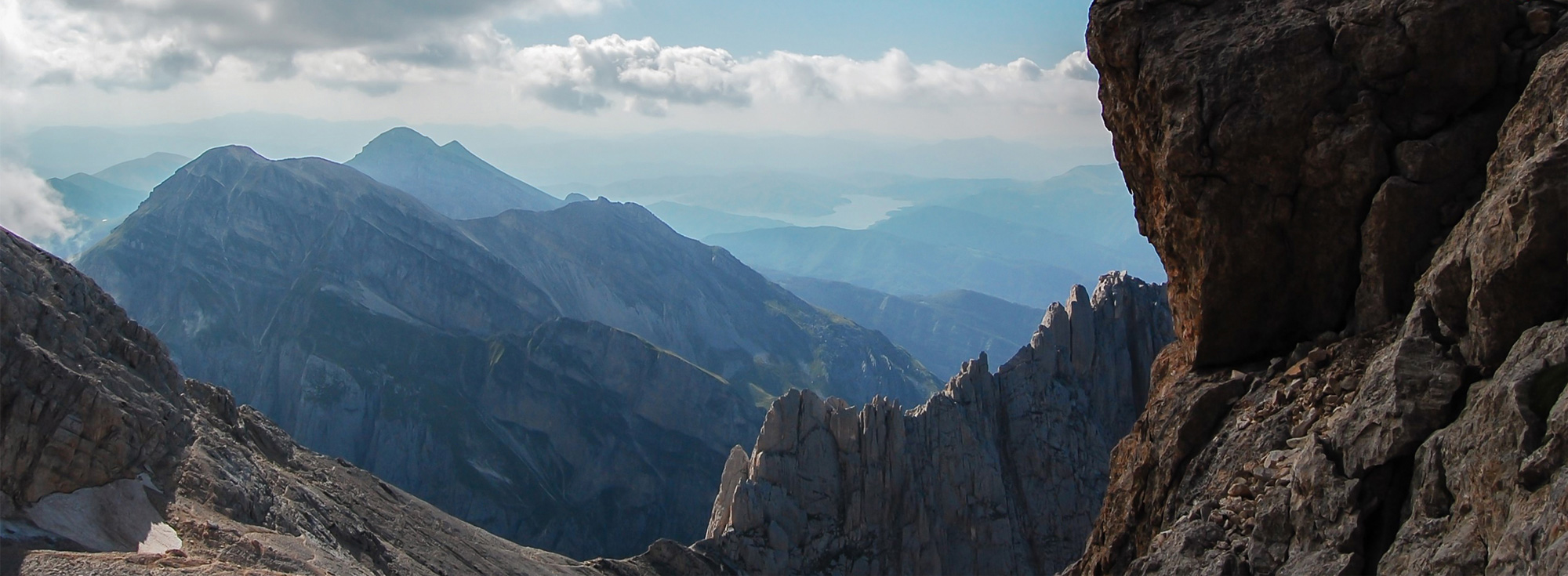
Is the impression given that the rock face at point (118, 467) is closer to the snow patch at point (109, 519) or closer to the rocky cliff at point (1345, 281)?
the snow patch at point (109, 519)

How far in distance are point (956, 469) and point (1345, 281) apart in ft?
274

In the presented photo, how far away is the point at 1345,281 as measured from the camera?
20.9 meters

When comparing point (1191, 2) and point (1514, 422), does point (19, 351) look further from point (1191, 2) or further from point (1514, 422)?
point (1514, 422)

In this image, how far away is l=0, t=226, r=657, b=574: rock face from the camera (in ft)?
114

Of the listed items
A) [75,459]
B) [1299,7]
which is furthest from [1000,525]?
[1299,7]

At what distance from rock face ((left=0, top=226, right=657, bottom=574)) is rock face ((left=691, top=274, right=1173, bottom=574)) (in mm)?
43438

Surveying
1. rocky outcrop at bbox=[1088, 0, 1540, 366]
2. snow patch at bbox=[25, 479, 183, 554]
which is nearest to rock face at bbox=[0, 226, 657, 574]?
snow patch at bbox=[25, 479, 183, 554]

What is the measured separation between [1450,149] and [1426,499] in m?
6.75

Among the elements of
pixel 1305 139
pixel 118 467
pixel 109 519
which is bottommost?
pixel 109 519

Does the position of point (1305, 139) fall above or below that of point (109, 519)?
above

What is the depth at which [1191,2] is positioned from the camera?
22.6 m

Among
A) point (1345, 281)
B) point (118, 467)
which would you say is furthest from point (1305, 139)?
point (118, 467)

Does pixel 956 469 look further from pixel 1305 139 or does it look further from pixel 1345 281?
pixel 1305 139

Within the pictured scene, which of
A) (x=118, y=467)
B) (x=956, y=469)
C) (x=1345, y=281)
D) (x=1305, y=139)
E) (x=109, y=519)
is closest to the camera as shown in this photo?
(x=1305, y=139)
